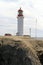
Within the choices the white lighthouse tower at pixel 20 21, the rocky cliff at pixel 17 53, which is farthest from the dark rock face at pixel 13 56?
the white lighthouse tower at pixel 20 21

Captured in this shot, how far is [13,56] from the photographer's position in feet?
64.9

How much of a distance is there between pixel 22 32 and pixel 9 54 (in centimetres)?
1614

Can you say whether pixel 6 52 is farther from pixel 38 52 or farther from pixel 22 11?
pixel 22 11

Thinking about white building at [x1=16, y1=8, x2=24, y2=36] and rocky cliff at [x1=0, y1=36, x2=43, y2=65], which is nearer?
rocky cliff at [x1=0, y1=36, x2=43, y2=65]

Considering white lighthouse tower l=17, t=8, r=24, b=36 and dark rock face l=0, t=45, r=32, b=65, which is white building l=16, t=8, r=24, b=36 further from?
dark rock face l=0, t=45, r=32, b=65

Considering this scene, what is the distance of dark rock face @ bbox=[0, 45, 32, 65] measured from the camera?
19516 millimetres

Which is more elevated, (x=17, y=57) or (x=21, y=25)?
(x=21, y=25)

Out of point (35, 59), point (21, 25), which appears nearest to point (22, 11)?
point (21, 25)

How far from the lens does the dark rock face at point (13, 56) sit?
1952 cm

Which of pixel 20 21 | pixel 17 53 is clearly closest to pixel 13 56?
pixel 17 53

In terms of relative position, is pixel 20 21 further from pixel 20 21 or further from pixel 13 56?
pixel 13 56

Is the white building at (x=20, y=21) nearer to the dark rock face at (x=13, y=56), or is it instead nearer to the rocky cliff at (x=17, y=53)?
the rocky cliff at (x=17, y=53)

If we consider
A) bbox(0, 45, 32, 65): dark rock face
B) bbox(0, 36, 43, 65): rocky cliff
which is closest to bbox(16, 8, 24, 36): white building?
bbox(0, 36, 43, 65): rocky cliff

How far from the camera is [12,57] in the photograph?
19781 millimetres
